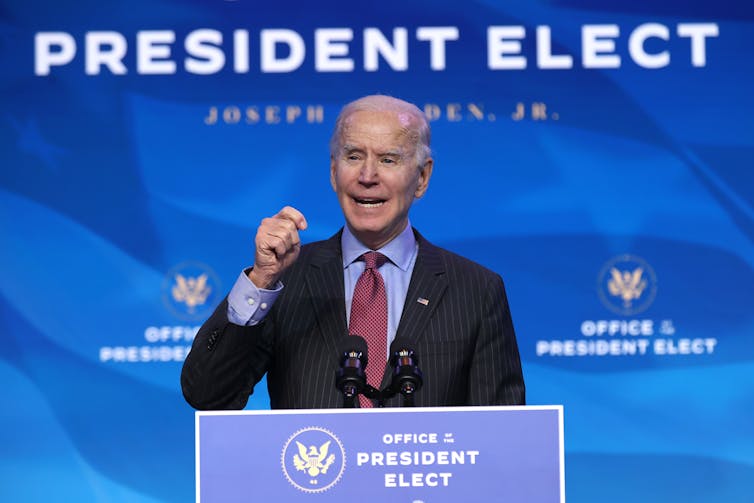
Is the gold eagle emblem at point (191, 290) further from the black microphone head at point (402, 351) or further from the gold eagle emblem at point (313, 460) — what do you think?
the gold eagle emblem at point (313, 460)

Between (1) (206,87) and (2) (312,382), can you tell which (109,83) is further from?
(2) (312,382)

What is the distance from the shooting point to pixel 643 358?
3.97m

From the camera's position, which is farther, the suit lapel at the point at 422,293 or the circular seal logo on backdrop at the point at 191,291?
the circular seal logo on backdrop at the point at 191,291

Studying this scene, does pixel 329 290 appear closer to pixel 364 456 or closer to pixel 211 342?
pixel 211 342

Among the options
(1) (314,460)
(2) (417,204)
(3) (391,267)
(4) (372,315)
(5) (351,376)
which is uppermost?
(2) (417,204)

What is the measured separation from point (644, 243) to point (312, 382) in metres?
2.34

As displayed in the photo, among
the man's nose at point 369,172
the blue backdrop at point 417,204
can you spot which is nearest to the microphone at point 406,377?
the man's nose at point 369,172

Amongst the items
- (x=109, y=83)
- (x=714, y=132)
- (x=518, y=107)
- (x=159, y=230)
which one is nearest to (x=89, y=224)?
(x=159, y=230)

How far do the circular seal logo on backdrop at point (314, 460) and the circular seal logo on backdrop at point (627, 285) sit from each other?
2718 mm

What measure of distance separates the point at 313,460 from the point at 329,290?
2.27 feet

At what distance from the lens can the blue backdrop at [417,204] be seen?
3.98 metres

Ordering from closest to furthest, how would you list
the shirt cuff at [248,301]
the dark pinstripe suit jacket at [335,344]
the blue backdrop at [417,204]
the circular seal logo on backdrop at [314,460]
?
the circular seal logo on backdrop at [314,460], the shirt cuff at [248,301], the dark pinstripe suit jacket at [335,344], the blue backdrop at [417,204]

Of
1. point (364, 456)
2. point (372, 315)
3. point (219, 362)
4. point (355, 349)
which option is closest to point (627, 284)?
point (372, 315)

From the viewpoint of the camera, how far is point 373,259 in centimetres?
213
